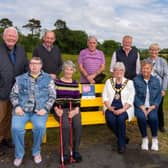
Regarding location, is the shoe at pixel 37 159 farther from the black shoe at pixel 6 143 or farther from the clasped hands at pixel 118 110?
the clasped hands at pixel 118 110

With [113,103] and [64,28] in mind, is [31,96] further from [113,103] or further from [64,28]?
[64,28]

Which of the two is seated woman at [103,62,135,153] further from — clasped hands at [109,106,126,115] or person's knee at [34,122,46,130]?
person's knee at [34,122,46,130]

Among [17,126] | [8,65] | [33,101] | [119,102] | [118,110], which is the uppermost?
[8,65]

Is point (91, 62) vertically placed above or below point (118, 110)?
above

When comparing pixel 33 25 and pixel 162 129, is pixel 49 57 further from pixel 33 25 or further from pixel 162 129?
pixel 33 25

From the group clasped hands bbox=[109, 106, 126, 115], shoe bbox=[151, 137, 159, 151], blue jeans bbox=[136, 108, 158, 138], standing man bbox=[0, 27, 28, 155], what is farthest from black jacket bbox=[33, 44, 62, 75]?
shoe bbox=[151, 137, 159, 151]

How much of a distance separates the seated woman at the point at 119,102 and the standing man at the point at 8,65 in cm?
155

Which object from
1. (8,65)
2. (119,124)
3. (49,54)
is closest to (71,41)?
(49,54)

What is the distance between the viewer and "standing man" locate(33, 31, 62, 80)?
601 centimetres

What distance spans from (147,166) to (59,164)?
1391 mm

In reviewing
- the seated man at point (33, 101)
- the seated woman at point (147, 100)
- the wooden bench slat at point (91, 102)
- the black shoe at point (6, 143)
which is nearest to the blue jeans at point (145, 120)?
the seated woman at point (147, 100)

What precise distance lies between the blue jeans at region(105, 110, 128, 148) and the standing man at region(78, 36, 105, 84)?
1.14 metres

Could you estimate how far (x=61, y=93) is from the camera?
536 cm

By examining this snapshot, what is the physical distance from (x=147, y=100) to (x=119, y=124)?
2.57 feet
